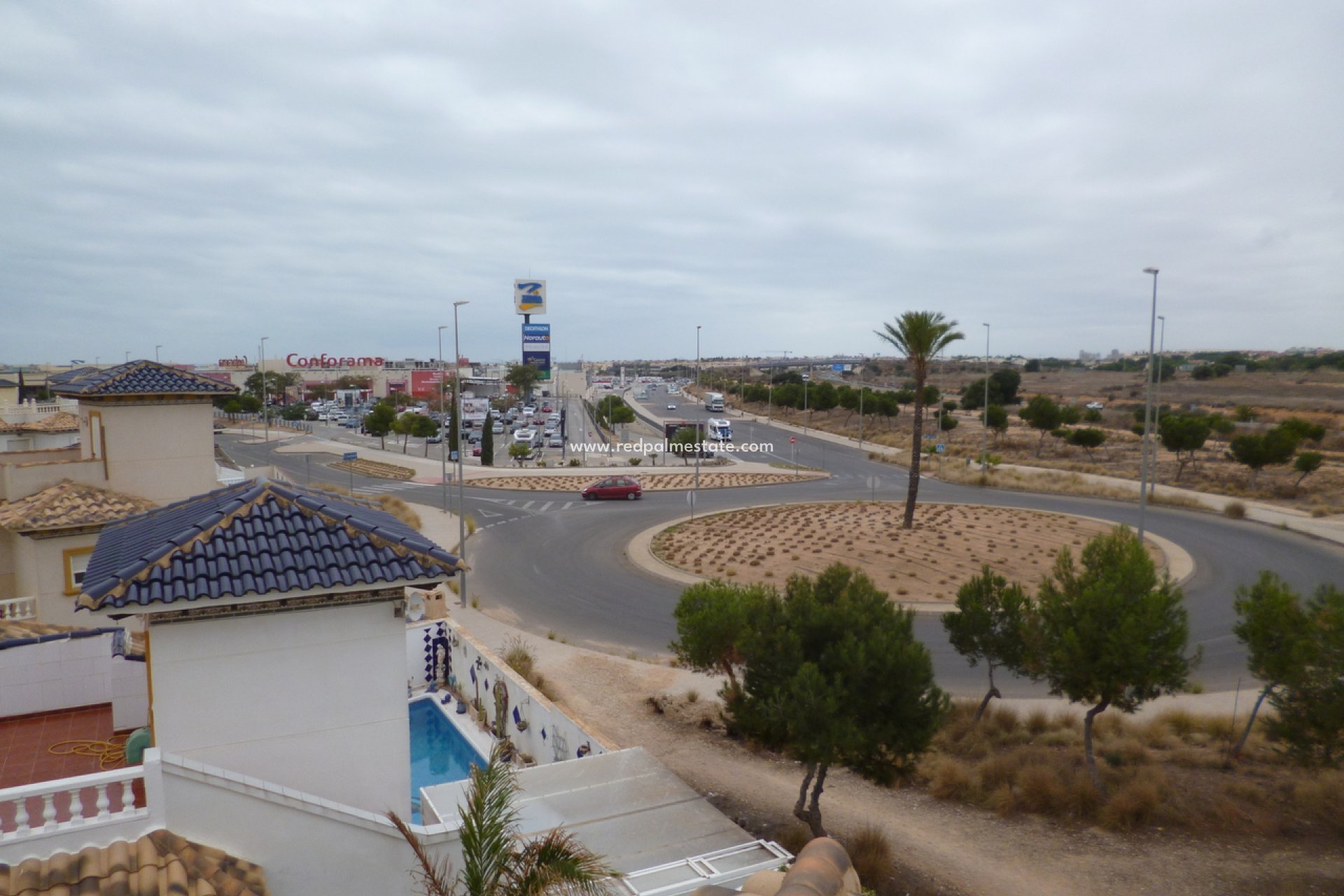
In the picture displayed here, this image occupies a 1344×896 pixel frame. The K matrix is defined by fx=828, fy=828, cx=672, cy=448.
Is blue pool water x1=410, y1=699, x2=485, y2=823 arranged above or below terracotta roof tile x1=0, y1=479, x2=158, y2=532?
below

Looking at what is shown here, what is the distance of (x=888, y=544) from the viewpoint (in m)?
30.2

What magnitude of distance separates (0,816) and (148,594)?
6.60 feet

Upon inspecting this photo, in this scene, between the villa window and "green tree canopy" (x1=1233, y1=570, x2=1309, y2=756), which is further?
the villa window

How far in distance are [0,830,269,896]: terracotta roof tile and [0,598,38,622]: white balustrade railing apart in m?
10.1

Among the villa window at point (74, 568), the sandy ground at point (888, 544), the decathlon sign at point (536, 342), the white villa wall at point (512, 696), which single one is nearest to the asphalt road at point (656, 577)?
the sandy ground at point (888, 544)

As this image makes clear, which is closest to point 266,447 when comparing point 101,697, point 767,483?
point 767,483

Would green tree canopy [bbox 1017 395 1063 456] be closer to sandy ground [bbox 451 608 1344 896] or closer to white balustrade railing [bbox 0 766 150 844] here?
sandy ground [bbox 451 608 1344 896]

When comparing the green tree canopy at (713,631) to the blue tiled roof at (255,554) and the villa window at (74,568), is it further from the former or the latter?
the villa window at (74,568)

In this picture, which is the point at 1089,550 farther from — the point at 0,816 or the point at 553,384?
the point at 553,384

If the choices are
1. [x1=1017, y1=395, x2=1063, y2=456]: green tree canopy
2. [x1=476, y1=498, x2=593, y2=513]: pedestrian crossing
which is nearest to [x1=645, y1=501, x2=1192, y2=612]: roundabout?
[x1=476, y1=498, x2=593, y2=513]: pedestrian crossing

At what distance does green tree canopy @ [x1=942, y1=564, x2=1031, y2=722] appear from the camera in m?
14.3

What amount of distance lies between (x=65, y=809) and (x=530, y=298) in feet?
239

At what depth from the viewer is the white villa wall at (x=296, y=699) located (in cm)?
772

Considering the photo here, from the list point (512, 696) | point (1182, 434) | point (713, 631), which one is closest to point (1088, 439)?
point (1182, 434)
